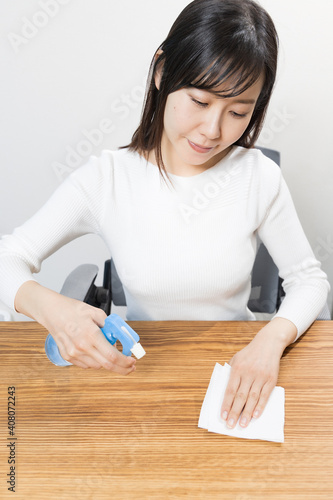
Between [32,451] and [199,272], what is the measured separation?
53 cm

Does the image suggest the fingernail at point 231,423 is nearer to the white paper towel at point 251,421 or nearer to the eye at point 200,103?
the white paper towel at point 251,421

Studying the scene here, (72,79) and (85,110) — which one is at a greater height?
(72,79)

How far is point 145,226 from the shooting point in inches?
45.3

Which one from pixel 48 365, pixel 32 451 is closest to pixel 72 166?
pixel 48 365

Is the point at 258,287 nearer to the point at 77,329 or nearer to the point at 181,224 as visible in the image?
the point at 181,224

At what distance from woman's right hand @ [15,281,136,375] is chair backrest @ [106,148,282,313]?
0.45 metres

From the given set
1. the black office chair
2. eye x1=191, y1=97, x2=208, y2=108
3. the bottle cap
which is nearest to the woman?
eye x1=191, y1=97, x2=208, y2=108

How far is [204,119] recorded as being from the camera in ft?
3.14

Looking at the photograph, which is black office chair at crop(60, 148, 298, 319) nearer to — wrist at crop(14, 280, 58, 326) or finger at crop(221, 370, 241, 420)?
wrist at crop(14, 280, 58, 326)

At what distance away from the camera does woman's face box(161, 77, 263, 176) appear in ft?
3.08

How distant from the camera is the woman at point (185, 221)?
98 cm

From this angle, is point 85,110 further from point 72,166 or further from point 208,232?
point 208,232

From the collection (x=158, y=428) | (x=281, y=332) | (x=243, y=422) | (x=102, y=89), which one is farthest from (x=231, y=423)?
(x=102, y=89)

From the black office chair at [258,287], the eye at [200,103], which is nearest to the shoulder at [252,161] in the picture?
the black office chair at [258,287]
